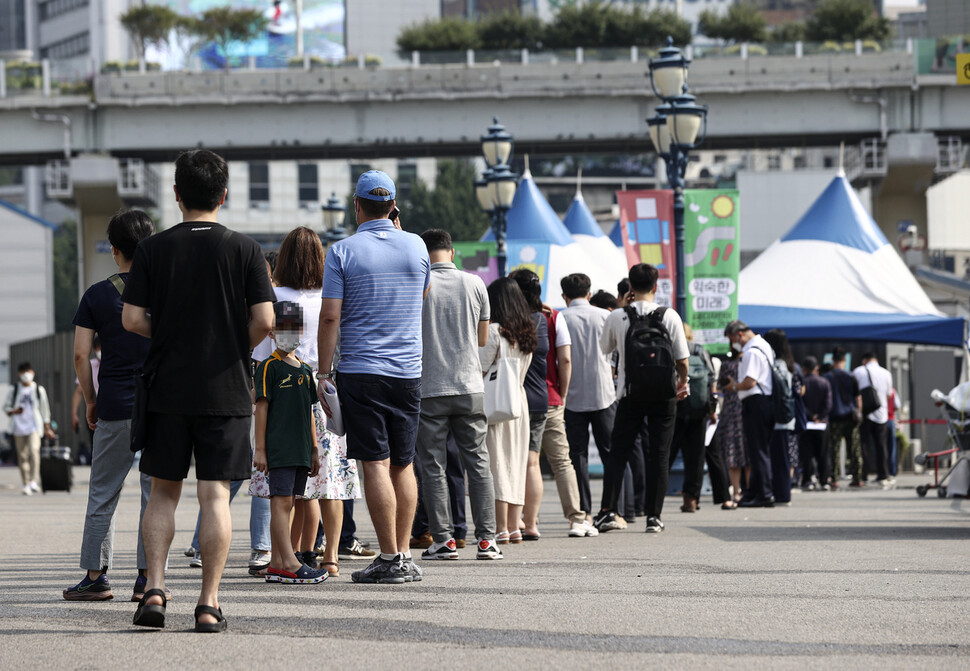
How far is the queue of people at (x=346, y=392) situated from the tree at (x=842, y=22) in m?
37.5

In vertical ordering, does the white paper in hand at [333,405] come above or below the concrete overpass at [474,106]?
below

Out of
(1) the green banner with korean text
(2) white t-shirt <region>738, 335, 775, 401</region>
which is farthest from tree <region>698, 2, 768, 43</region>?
(2) white t-shirt <region>738, 335, 775, 401</region>

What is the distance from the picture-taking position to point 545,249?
76.1ft

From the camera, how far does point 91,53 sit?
108625 millimetres

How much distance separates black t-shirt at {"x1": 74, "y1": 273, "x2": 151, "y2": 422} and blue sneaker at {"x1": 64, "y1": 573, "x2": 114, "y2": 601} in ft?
2.43

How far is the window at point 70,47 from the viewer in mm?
111000

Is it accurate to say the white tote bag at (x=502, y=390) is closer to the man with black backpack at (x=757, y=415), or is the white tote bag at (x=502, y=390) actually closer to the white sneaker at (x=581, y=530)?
the white sneaker at (x=581, y=530)

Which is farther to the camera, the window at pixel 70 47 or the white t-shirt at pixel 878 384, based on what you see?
the window at pixel 70 47

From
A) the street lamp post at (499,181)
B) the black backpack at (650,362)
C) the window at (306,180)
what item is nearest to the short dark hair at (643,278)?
the black backpack at (650,362)

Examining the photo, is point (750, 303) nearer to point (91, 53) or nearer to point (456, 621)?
point (456, 621)

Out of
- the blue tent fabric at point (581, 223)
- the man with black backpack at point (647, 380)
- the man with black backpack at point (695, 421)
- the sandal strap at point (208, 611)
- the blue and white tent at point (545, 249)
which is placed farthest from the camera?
the blue tent fabric at point (581, 223)

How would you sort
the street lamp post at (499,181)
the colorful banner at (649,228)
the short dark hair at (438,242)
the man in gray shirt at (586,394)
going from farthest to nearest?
the street lamp post at (499,181) → the colorful banner at (649,228) → the man in gray shirt at (586,394) → the short dark hair at (438,242)

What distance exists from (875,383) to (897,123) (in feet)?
68.2

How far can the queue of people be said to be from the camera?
19.5 feet
